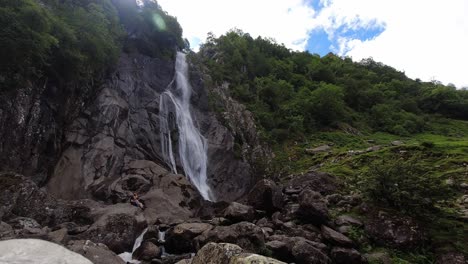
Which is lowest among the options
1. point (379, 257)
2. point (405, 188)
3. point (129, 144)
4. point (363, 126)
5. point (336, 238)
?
point (379, 257)

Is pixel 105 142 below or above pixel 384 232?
above

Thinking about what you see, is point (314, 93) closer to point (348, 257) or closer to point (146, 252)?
point (348, 257)

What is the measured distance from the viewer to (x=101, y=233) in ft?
49.8

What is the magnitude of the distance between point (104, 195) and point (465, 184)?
20688 mm

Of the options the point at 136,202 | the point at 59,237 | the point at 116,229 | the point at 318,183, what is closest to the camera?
the point at 59,237

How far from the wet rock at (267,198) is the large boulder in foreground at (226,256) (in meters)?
13.5

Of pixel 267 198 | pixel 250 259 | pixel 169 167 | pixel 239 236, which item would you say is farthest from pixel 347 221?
pixel 169 167

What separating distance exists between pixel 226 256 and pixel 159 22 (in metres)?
36.9

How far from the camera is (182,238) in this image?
1580cm

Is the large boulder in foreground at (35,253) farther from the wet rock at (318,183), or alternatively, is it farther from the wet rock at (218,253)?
the wet rock at (318,183)

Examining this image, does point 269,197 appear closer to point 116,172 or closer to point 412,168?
point 412,168

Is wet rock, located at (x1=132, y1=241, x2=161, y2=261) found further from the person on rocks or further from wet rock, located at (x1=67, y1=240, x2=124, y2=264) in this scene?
the person on rocks

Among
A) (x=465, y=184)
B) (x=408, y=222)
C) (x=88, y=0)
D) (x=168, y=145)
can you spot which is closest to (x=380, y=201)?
(x=408, y=222)

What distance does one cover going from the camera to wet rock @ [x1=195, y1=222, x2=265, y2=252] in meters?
14.0
